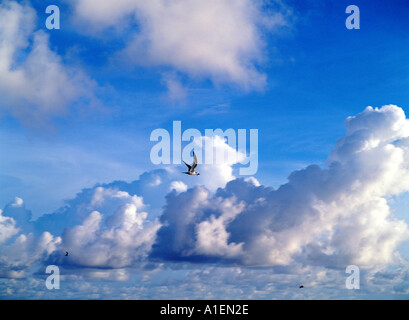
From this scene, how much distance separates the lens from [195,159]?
105 meters
